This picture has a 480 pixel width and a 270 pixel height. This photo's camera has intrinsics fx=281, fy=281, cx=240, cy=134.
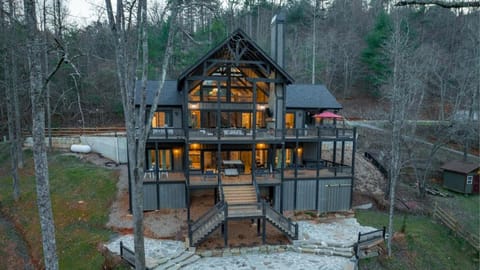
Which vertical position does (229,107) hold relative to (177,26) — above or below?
below

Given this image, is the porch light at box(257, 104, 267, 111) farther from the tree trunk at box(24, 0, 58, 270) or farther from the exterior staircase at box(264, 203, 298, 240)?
the tree trunk at box(24, 0, 58, 270)

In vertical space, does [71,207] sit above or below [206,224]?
below

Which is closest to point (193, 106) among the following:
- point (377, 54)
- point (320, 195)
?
point (320, 195)

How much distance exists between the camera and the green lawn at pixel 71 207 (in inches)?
491

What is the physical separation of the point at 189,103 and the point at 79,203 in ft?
28.8

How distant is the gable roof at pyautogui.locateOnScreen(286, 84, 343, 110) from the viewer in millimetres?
19891

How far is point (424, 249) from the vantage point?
1404 centimetres

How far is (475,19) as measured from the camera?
27.5 metres

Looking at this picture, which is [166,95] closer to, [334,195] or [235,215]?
[235,215]

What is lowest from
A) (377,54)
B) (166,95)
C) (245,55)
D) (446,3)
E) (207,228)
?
(207,228)

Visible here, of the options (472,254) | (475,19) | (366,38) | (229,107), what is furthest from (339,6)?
(472,254)

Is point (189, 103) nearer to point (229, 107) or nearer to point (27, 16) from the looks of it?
point (229, 107)

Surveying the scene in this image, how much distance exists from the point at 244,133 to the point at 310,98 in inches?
263

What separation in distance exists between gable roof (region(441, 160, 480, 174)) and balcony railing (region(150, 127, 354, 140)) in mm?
10619
